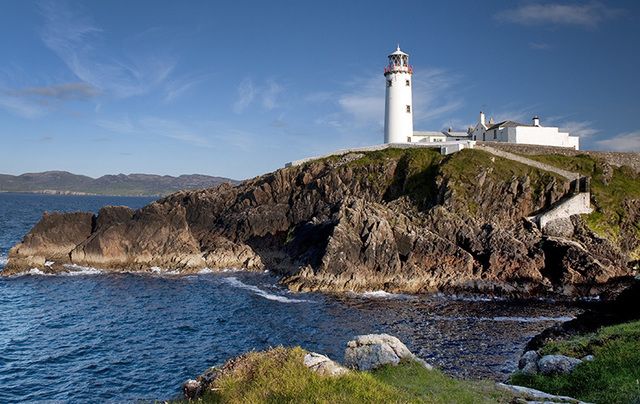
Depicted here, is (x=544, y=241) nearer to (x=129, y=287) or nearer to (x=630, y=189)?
(x=630, y=189)

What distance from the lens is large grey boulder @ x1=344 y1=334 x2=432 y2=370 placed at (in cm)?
1994

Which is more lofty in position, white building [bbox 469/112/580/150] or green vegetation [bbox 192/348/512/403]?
white building [bbox 469/112/580/150]

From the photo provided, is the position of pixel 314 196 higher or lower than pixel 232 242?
higher

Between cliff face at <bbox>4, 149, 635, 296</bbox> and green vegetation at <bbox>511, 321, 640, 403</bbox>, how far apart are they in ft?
98.3

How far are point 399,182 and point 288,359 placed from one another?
59.9 m

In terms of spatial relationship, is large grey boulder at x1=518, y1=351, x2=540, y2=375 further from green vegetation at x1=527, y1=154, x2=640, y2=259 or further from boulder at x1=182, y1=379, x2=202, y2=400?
green vegetation at x1=527, y1=154, x2=640, y2=259

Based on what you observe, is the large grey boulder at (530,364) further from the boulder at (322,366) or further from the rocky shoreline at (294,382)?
the boulder at (322,366)

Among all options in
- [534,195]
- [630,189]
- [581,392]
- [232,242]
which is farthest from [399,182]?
[581,392]

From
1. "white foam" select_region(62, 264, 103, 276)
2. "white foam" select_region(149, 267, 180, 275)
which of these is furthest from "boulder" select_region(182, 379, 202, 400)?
"white foam" select_region(62, 264, 103, 276)

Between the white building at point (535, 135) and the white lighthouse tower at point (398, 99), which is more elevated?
the white lighthouse tower at point (398, 99)

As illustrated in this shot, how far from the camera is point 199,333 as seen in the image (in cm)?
4041

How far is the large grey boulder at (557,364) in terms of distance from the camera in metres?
21.4

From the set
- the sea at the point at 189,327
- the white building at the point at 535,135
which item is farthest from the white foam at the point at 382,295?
the white building at the point at 535,135

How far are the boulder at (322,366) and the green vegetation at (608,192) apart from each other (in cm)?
5575
